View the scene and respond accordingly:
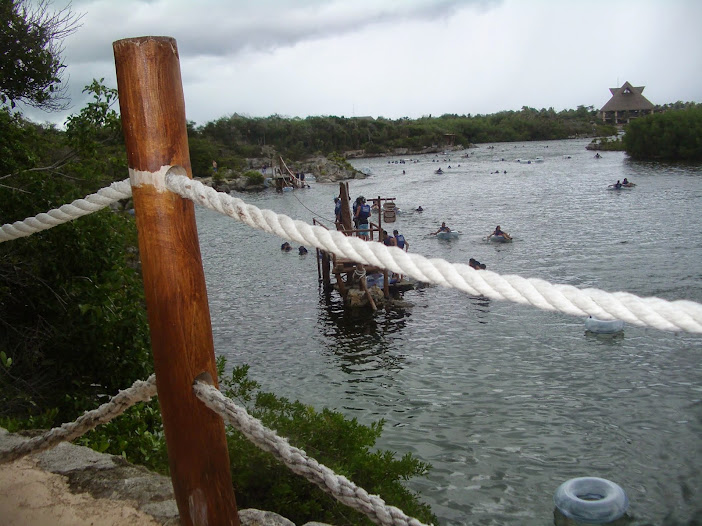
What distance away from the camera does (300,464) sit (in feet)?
5.84

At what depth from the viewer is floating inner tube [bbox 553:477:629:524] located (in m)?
7.77

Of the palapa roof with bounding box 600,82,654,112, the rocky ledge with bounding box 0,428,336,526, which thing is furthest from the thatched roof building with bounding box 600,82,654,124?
the rocky ledge with bounding box 0,428,336,526

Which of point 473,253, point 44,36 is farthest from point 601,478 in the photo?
point 473,253

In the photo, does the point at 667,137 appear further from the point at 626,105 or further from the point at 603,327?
the point at 626,105

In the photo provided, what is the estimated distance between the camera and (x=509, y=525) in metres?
7.91

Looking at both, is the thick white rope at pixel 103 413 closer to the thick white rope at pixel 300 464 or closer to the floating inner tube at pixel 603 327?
the thick white rope at pixel 300 464

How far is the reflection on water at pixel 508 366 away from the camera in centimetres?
904

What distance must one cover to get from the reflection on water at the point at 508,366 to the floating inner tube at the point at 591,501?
325 millimetres

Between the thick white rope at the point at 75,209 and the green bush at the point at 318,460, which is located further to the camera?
the green bush at the point at 318,460

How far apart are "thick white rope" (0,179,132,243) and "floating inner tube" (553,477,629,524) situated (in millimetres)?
7810

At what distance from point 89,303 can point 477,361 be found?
911 cm

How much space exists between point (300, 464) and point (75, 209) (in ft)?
4.46

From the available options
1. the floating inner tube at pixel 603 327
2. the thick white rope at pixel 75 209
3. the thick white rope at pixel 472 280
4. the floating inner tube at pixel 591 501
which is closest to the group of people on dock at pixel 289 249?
the floating inner tube at pixel 603 327

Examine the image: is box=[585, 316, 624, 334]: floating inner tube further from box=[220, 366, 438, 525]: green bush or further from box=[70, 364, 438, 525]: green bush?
box=[70, 364, 438, 525]: green bush
